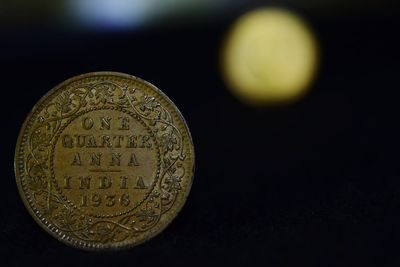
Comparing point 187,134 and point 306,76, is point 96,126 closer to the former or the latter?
point 187,134

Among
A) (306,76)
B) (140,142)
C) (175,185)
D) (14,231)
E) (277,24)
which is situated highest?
(277,24)

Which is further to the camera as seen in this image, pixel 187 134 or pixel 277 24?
pixel 277 24

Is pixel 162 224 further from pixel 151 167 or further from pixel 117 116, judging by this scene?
pixel 117 116

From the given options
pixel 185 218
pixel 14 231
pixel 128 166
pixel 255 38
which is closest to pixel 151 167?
pixel 128 166

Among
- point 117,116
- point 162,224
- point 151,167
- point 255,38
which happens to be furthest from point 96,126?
point 255,38

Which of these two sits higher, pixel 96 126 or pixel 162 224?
pixel 96 126

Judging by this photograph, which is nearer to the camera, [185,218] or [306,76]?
[185,218]
